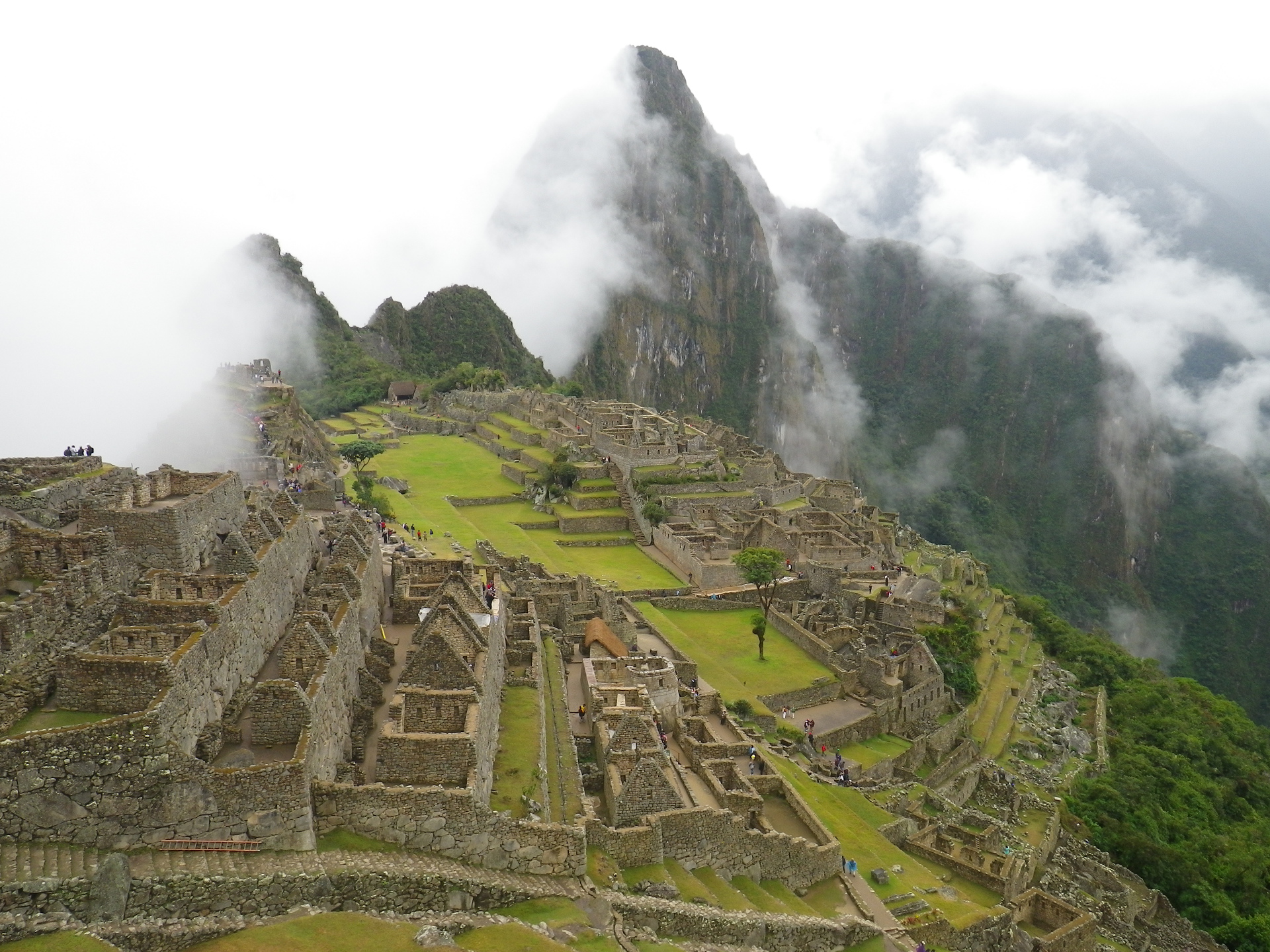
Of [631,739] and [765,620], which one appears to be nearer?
[631,739]

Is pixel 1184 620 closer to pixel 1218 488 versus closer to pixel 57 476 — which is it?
pixel 1218 488

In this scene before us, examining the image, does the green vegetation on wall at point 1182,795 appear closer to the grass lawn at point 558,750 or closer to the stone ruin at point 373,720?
the stone ruin at point 373,720

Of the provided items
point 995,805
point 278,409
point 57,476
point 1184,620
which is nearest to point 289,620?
point 57,476

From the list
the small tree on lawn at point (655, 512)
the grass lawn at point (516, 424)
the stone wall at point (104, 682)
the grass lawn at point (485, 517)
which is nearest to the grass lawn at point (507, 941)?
the stone wall at point (104, 682)

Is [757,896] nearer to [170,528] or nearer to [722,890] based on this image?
[722,890]

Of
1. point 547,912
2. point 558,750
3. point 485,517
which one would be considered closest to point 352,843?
point 547,912

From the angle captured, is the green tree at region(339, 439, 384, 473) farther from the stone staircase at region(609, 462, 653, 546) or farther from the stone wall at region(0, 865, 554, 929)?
the stone wall at region(0, 865, 554, 929)

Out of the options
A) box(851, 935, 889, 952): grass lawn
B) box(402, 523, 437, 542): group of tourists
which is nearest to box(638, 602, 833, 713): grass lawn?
box(402, 523, 437, 542): group of tourists
